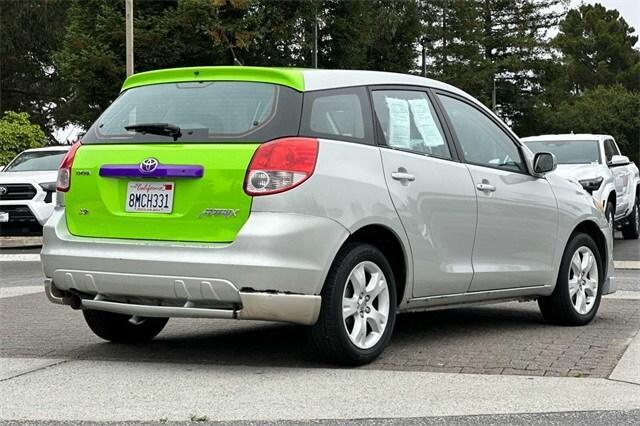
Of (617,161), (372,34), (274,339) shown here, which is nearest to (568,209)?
(274,339)

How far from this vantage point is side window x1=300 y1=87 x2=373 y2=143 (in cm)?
599

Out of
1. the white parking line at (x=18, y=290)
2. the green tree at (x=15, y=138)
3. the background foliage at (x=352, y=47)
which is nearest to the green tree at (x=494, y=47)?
the background foliage at (x=352, y=47)

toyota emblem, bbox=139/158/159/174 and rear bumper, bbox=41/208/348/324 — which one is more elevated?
toyota emblem, bbox=139/158/159/174

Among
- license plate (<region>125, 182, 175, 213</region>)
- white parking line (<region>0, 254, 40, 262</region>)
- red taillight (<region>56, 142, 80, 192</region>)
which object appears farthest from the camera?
white parking line (<region>0, 254, 40, 262</region>)

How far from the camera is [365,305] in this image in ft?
20.0

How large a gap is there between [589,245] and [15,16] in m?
47.9

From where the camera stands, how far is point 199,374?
5.88 m

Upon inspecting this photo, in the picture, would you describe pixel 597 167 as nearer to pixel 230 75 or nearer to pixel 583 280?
pixel 583 280

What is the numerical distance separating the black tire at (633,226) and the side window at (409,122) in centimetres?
1225

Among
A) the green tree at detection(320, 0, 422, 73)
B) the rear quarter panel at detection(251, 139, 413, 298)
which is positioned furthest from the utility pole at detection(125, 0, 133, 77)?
the rear quarter panel at detection(251, 139, 413, 298)

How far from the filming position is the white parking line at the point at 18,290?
1021 cm

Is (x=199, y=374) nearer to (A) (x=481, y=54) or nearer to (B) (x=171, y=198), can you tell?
(B) (x=171, y=198)

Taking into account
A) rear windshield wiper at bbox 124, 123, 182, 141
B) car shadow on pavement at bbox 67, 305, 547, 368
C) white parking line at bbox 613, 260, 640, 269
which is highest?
rear windshield wiper at bbox 124, 123, 182, 141

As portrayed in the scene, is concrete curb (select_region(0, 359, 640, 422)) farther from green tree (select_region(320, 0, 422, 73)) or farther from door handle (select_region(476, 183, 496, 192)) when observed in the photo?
green tree (select_region(320, 0, 422, 73))
